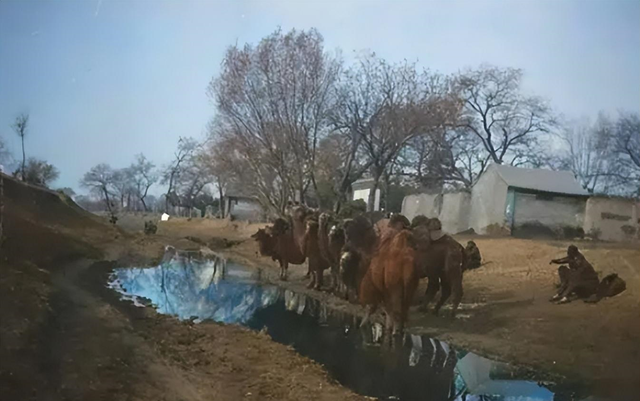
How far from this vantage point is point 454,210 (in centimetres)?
259

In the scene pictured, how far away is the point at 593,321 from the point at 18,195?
2089 mm

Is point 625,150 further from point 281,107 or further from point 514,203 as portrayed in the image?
point 281,107

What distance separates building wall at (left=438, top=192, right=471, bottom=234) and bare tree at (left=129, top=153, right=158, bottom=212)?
1.24m

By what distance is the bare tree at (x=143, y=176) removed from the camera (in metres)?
2.04

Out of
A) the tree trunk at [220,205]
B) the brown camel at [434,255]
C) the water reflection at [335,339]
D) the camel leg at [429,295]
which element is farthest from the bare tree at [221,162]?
the camel leg at [429,295]

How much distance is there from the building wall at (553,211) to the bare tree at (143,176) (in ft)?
4.93

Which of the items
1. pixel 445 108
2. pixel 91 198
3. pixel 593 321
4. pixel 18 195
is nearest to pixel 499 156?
pixel 445 108

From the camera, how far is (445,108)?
2.61 m

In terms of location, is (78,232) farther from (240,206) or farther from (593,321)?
(593,321)

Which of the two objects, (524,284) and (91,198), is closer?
(91,198)

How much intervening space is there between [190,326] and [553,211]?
154 cm

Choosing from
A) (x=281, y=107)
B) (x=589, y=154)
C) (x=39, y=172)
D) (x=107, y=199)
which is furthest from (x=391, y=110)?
(x=39, y=172)

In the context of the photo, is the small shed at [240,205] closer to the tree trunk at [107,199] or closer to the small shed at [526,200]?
the tree trunk at [107,199]

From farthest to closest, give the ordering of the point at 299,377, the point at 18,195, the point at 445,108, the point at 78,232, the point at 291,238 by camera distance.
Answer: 1. the point at 291,238
2. the point at 445,108
3. the point at 299,377
4. the point at 78,232
5. the point at 18,195
